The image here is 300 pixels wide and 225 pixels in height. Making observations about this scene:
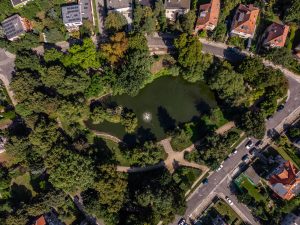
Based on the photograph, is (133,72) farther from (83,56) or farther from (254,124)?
(254,124)

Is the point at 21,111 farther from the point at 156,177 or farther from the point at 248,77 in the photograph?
the point at 248,77

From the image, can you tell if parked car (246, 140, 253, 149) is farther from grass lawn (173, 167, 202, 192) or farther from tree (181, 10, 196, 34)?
tree (181, 10, 196, 34)

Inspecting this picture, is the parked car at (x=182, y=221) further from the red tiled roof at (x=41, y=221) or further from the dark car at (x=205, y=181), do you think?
the red tiled roof at (x=41, y=221)

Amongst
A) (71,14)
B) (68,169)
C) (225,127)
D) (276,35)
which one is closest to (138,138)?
(68,169)

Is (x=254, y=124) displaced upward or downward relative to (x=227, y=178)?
upward

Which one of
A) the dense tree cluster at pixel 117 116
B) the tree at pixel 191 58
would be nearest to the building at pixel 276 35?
the tree at pixel 191 58

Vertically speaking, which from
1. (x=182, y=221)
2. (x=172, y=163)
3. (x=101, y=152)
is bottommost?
(x=182, y=221)

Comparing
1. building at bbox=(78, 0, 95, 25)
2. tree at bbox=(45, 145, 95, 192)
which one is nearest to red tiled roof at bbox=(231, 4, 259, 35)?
building at bbox=(78, 0, 95, 25)
